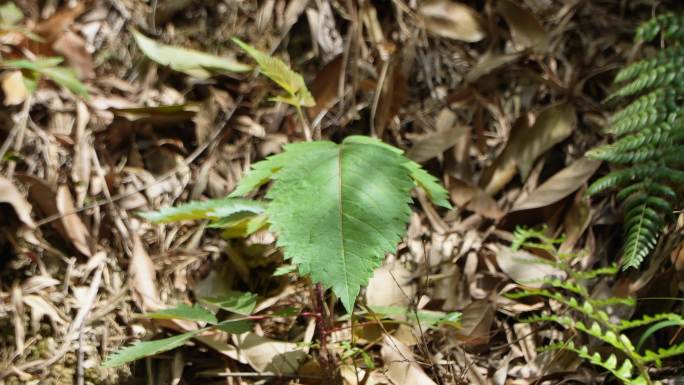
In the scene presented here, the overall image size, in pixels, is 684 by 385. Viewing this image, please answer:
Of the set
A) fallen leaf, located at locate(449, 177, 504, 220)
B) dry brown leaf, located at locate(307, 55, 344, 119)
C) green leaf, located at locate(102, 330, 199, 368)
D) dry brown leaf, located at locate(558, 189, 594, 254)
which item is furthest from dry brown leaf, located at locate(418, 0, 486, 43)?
green leaf, located at locate(102, 330, 199, 368)

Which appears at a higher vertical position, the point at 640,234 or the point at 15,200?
the point at 640,234

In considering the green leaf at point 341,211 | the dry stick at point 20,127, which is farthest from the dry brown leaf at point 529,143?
the dry stick at point 20,127

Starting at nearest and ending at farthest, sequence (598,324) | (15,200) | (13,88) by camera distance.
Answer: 1. (598,324)
2. (15,200)
3. (13,88)

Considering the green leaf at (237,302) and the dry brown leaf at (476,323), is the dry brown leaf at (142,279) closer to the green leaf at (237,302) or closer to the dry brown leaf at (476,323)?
the green leaf at (237,302)

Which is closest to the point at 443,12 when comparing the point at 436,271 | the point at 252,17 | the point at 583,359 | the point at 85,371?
the point at 252,17

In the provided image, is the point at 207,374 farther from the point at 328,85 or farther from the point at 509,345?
the point at 328,85

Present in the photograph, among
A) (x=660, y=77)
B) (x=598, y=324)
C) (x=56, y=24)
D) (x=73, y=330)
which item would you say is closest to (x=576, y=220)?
(x=598, y=324)

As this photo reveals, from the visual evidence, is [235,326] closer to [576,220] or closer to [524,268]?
[524,268]
